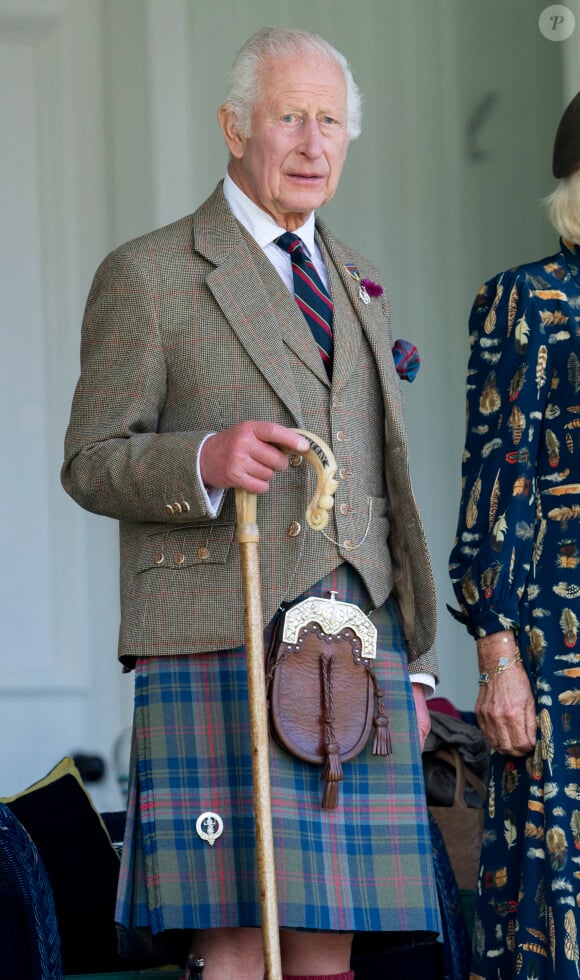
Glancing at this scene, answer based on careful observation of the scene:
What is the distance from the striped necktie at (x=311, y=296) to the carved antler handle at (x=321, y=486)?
27cm

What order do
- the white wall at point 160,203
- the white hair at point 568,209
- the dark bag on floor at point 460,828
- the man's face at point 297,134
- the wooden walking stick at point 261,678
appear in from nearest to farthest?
the wooden walking stick at point 261,678, the man's face at point 297,134, the white hair at point 568,209, the dark bag on floor at point 460,828, the white wall at point 160,203

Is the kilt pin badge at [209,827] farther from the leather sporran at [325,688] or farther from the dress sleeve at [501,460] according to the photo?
the dress sleeve at [501,460]

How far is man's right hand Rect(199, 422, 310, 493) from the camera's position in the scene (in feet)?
7.32

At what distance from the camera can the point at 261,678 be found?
224cm

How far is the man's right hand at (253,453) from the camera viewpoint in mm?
2230

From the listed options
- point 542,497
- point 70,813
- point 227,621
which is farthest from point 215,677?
point 70,813

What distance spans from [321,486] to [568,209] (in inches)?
34.7

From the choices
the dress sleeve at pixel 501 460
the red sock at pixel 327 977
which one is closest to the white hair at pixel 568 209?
the dress sleeve at pixel 501 460

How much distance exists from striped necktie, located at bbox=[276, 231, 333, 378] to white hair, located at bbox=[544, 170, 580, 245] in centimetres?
52

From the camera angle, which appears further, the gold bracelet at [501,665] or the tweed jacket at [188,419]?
the gold bracelet at [501,665]

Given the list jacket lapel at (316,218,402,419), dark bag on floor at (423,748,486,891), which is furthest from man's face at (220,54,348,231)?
dark bag on floor at (423,748,486,891)

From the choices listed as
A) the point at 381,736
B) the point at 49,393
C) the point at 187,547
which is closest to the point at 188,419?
the point at 187,547

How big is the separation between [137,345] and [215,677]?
516mm

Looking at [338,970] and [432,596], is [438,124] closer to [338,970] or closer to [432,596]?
[432,596]
